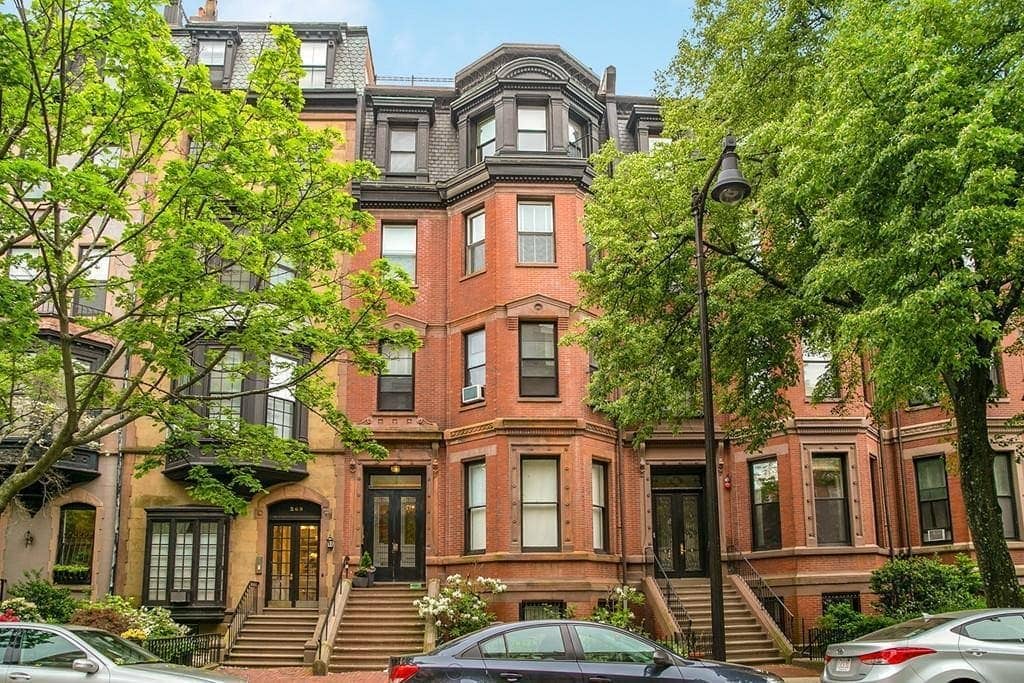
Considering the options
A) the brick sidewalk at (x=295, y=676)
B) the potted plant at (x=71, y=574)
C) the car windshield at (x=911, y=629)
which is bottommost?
the brick sidewalk at (x=295, y=676)

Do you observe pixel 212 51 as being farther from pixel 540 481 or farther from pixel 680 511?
pixel 680 511

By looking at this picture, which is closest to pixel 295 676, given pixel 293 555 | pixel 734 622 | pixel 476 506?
pixel 293 555

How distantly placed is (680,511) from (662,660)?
14352mm

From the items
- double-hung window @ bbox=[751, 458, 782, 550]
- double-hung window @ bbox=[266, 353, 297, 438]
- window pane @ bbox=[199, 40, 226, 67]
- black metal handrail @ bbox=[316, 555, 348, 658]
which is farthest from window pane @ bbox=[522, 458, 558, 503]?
window pane @ bbox=[199, 40, 226, 67]

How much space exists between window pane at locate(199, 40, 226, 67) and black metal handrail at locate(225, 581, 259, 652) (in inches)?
609

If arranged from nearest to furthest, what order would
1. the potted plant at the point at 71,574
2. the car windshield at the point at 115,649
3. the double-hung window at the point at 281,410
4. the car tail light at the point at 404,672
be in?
the car tail light at the point at 404,672
the car windshield at the point at 115,649
the potted plant at the point at 71,574
the double-hung window at the point at 281,410

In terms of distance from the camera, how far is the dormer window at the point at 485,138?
1025 inches

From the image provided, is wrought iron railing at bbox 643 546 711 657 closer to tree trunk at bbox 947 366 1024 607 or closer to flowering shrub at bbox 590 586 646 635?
flowering shrub at bbox 590 586 646 635

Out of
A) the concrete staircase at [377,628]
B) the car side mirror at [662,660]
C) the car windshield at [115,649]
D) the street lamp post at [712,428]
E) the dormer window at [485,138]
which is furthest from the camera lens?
the dormer window at [485,138]

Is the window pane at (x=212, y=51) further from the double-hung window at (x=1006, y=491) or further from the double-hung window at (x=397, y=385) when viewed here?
the double-hung window at (x=1006, y=491)

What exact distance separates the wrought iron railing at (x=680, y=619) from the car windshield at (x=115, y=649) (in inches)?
430

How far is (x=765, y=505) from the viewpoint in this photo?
24031 mm

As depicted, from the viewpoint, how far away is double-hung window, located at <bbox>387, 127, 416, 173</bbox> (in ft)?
88.3

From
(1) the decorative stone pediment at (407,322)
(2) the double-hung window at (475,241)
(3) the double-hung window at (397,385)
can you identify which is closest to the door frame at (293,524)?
(3) the double-hung window at (397,385)
